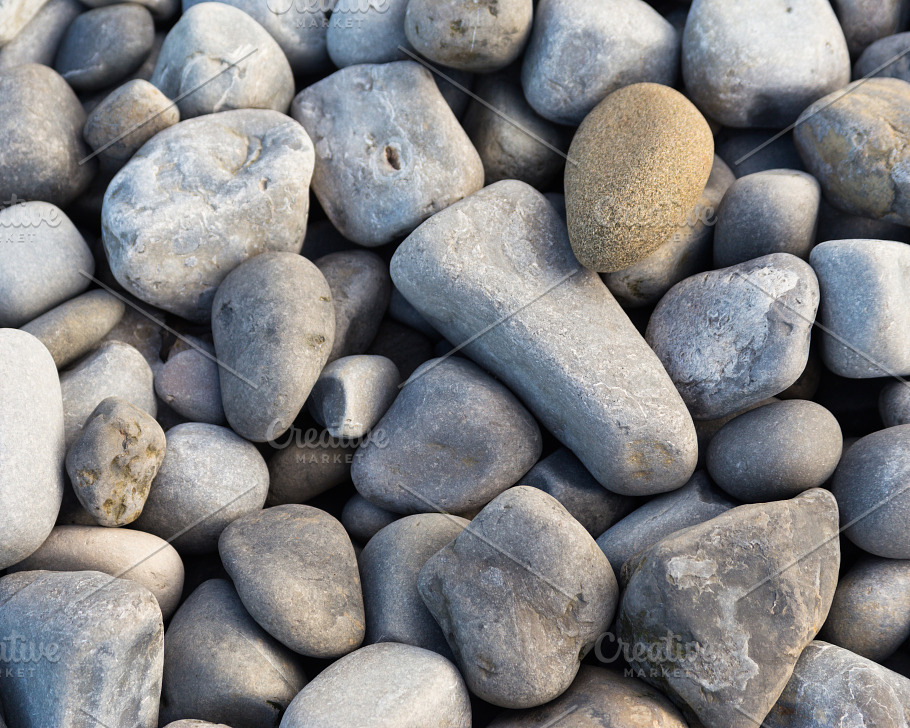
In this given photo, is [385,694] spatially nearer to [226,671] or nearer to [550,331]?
[226,671]

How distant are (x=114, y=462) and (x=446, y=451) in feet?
3.50

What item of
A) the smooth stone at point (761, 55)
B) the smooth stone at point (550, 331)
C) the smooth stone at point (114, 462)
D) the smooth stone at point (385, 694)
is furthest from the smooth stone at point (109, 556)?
the smooth stone at point (761, 55)

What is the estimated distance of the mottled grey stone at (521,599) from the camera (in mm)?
2029

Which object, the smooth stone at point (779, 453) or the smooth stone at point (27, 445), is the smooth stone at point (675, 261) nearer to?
the smooth stone at point (779, 453)

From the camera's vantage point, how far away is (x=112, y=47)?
299 cm

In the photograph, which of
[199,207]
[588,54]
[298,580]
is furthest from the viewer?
[588,54]

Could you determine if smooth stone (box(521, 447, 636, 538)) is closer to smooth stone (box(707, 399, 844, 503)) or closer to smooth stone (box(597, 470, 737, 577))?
smooth stone (box(597, 470, 737, 577))

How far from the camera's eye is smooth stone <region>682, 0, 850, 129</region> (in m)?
2.70

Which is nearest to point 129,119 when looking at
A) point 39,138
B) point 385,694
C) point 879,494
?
point 39,138

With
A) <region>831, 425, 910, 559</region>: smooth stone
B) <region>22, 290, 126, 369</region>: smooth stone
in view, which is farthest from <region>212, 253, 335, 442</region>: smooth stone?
<region>831, 425, 910, 559</region>: smooth stone

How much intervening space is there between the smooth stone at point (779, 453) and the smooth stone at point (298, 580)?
130 centimetres

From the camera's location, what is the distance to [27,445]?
2203 millimetres

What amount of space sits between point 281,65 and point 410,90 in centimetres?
59

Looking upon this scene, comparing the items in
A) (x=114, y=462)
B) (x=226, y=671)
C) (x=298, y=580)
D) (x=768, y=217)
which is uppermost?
(x=768, y=217)
